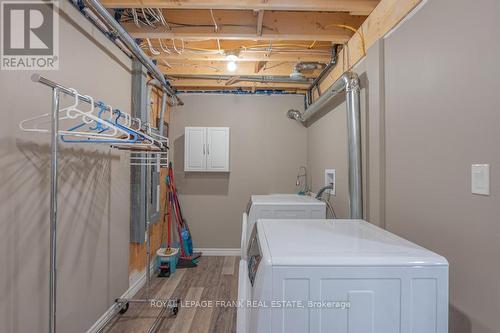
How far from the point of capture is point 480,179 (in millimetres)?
998

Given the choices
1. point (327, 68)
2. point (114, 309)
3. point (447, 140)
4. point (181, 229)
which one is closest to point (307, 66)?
point (327, 68)

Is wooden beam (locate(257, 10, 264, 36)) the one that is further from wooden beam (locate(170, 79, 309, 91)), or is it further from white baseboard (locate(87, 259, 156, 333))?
white baseboard (locate(87, 259, 156, 333))

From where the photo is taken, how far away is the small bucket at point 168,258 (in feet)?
10.6

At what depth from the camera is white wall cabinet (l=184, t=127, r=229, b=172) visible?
12.1ft

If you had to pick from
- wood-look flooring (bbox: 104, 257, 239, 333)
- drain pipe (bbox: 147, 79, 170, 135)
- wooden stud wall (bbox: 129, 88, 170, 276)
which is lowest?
wood-look flooring (bbox: 104, 257, 239, 333)

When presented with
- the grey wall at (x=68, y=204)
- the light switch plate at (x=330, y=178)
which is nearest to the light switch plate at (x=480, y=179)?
the light switch plate at (x=330, y=178)

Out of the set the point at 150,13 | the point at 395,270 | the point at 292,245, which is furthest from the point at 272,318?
the point at 150,13

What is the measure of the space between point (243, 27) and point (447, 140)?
1829 mm

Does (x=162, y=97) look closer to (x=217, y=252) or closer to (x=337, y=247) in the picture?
(x=217, y=252)

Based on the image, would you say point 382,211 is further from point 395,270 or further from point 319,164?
point 319,164

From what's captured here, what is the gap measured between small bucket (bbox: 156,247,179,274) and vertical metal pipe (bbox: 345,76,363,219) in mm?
2324

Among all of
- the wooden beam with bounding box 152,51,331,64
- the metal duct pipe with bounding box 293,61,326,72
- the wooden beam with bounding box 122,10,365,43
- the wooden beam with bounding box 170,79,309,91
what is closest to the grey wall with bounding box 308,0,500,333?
the wooden beam with bounding box 122,10,365,43

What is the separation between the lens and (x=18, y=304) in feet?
4.38

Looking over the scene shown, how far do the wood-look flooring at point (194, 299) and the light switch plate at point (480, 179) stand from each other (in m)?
2.00
